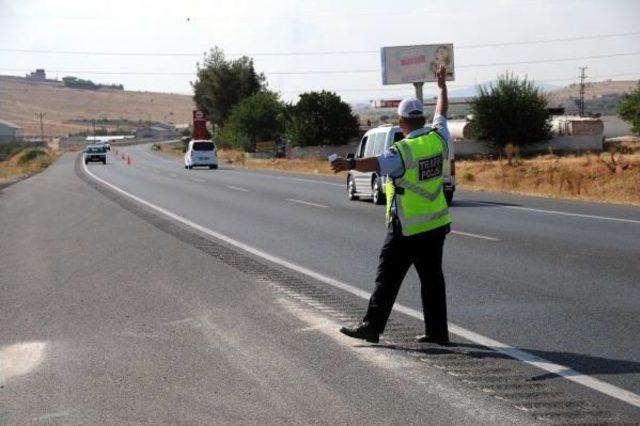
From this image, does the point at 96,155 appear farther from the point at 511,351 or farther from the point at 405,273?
the point at 511,351

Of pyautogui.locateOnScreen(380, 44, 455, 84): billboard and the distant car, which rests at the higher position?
pyautogui.locateOnScreen(380, 44, 455, 84): billboard

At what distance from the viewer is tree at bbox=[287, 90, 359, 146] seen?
68062 millimetres

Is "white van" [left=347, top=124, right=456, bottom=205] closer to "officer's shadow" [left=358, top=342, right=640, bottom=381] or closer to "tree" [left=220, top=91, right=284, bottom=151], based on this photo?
"officer's shadow" [left=358, top=342, right=640, bottom=381]

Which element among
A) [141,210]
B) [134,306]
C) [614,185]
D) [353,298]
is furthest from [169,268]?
[614,185]

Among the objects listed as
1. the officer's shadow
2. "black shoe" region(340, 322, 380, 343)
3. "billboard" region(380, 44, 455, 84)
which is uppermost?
"billboard" region(380, 44, 455, 84)

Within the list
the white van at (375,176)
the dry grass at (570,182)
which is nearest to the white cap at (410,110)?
the white van at (375,176)

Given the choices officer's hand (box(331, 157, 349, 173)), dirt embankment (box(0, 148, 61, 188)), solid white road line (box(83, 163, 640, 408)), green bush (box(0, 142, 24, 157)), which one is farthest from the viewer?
green bush (box(0, 142, 24, 157))

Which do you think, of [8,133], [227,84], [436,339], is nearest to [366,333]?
[436,339]

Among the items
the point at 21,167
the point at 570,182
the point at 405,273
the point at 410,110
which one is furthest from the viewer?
the point at 21,167

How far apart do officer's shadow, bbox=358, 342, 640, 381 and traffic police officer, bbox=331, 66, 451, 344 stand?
174 mm

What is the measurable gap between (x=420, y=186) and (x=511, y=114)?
5964 centimetres

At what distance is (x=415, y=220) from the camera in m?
7.04

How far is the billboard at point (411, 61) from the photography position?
220 ft

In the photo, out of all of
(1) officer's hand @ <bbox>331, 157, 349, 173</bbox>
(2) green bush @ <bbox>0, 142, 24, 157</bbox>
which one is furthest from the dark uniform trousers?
(2) green bush @ <bbox>0, 142, 24, 157</bbox>
